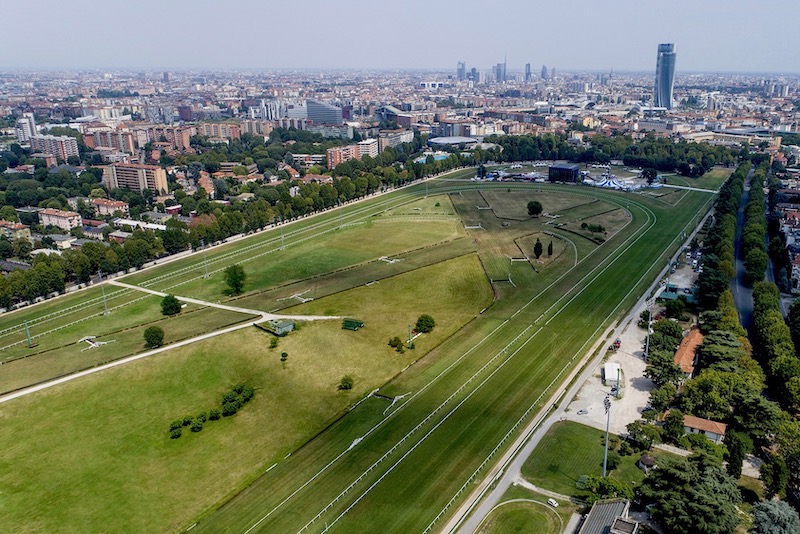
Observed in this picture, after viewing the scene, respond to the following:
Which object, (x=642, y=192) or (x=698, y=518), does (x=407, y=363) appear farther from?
(x=642, y=192)

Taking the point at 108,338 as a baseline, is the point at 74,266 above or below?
above

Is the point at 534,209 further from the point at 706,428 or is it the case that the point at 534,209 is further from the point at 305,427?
the point at 305,427

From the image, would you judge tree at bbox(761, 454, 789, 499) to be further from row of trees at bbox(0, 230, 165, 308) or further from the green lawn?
row of trees at bbox(0, 230, 165, 308)

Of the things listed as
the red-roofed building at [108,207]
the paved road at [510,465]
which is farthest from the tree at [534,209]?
the red-roofed building at [108,207]

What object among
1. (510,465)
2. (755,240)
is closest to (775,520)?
(510,465)

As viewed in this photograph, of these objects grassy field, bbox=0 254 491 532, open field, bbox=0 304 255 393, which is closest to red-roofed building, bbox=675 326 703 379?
grassy field, bbox=0 254 491 532

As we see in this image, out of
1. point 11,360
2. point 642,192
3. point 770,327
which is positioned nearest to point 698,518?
point 770,327
